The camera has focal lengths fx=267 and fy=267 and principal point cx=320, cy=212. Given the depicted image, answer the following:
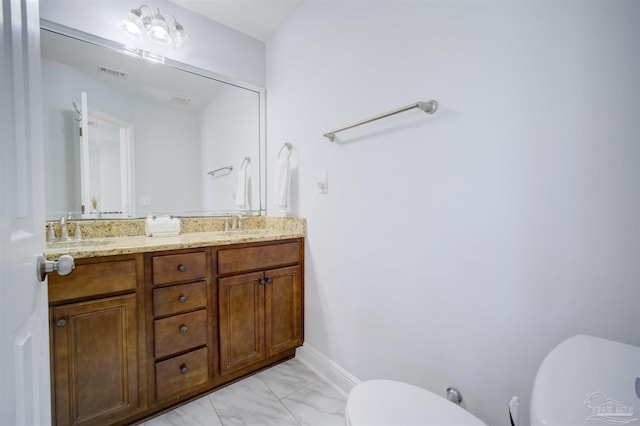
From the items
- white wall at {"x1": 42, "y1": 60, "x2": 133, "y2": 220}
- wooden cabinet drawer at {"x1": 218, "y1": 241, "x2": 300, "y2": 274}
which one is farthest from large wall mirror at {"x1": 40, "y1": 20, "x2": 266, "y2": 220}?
wooden cabinet drawer at {"x1": 218, "y1": 241, "x2": 300, "y2": 274}

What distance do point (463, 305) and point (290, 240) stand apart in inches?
44.3

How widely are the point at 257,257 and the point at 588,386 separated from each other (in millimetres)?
1475

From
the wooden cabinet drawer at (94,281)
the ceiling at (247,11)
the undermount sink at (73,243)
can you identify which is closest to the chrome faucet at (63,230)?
the undermount sink at (73,243)

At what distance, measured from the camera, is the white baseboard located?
5.15ft

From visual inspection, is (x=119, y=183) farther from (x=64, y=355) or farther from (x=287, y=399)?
(x=287, y=399)

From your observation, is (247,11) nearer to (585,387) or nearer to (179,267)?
(179,267)

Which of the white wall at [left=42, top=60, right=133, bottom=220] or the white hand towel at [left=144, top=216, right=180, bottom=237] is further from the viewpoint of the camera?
the white hand towel at [left=144, top=216, right=180, bottom=237]

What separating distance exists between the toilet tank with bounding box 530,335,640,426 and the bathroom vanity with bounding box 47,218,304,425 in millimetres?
1415

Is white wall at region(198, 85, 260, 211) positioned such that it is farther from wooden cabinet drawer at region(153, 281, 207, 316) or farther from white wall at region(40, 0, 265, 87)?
wooden cabinet drawer at region(153, 281, 207, 316)

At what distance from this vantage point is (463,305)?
3.50 ft

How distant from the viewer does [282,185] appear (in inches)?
76.8

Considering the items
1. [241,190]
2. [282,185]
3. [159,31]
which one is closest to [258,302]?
[282,185]

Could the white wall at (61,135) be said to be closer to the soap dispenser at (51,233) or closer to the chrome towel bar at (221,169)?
the soap dispenser at (51,233)

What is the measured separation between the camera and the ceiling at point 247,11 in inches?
72.4
